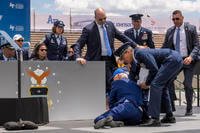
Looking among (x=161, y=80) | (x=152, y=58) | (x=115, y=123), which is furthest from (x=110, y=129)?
(x=152, y=58)

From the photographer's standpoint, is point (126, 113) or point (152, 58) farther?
point (126, 113)

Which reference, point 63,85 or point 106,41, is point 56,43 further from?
point 63,85

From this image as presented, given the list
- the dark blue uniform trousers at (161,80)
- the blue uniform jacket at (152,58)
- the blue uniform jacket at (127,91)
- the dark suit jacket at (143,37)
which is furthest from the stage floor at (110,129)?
the dark suit jacket at (143,37)

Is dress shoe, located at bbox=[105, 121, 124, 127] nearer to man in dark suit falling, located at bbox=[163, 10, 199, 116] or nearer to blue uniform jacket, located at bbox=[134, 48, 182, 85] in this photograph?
blue uniform jacket, located at bbox=[134, 48, 182, 85]

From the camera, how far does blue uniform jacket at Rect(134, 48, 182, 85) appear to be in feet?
31.5

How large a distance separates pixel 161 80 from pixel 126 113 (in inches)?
30.2

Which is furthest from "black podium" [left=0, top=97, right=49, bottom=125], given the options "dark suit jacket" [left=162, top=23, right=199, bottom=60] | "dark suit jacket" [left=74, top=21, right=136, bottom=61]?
"dark suit jacket" [left=162, top=23, right=199, bottom=60]

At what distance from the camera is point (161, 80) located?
982 cm

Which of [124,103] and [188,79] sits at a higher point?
[188,79]

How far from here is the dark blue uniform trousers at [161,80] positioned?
976 cm

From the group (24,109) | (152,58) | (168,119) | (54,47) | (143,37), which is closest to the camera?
(152,58)

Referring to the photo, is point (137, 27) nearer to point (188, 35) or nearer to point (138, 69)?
point (188, 35)

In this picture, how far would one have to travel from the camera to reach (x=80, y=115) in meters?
11.1

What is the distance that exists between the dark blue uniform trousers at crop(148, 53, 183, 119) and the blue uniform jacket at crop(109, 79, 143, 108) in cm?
29
